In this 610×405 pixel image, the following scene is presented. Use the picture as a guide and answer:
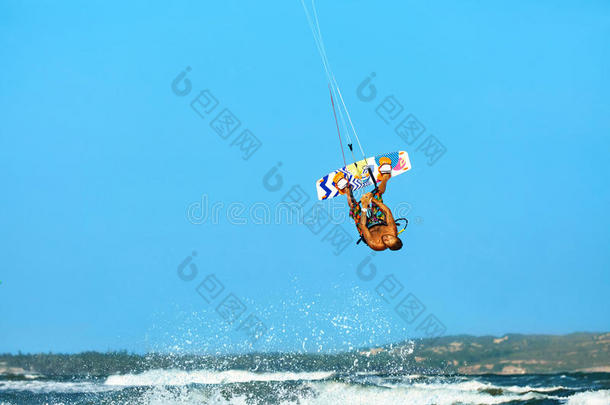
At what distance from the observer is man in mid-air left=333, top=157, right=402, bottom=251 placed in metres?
12.4

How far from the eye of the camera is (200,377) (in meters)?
19.8

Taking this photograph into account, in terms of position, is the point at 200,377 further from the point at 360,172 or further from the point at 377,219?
the point at 377,219

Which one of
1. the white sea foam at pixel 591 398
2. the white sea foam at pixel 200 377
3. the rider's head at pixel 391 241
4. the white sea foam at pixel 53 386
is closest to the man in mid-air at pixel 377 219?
the rider's head at pixel 391 241

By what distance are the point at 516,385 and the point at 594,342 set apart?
6945 mm

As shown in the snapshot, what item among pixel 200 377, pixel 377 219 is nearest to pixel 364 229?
pixel 377 219

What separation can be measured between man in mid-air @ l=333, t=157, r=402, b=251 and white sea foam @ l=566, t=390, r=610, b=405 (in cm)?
635

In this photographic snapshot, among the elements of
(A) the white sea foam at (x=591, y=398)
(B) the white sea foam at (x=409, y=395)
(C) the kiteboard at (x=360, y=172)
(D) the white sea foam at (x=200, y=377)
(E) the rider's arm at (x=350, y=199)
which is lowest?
(A) the white sea foam at (x=591, y=398)

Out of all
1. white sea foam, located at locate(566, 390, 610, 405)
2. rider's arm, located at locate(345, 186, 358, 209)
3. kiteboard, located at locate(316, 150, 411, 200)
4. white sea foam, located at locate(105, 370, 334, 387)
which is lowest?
white sea foam, located at locate(566, 390, 610, 405)

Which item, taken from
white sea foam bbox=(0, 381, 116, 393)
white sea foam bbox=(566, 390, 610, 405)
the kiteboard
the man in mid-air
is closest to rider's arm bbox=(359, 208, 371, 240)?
the man in mid-air

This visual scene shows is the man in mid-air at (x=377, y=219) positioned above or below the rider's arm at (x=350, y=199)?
below

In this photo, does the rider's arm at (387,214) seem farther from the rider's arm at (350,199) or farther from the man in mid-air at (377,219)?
the rider's arm at (350,199)

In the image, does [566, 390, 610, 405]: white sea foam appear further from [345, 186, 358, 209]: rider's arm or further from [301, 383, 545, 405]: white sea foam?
[345, 186, 358, 209]: rider's arm

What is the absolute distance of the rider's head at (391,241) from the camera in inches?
485

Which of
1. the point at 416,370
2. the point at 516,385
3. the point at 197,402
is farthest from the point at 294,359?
the point at 516,385
